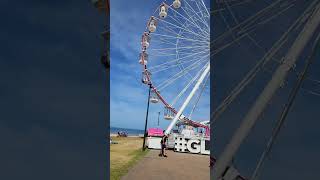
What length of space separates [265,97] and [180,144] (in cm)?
2759

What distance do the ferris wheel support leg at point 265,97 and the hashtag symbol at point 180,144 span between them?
27.1 meters

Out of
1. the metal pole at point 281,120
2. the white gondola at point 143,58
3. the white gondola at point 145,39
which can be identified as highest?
the white gondola at point 145,39

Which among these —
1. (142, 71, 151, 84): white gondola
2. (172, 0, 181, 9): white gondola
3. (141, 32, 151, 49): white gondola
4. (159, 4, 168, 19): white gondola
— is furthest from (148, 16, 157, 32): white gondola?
(142, 71, 151, 84): white gondola

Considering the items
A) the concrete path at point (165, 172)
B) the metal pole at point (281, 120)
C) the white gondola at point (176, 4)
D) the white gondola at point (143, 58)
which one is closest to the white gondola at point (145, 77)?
the white gondola at point (143, 58)

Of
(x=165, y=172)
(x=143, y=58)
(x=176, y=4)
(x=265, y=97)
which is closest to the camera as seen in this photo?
(x=265, y=97)

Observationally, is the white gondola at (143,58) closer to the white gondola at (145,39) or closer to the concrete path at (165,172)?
the white gondola at (145,39)

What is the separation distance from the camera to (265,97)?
7234 mm

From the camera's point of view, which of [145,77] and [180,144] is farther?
[145,77]

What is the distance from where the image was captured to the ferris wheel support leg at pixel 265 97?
703 centimetres

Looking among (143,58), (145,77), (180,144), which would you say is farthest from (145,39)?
(180,144)

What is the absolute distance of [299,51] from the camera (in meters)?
7.59

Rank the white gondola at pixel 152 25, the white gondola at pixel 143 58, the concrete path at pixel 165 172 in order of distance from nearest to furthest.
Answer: the concrete path at pixel 165 172
the white gondola at pixel 152 25
the white gondola at pixel 143 58

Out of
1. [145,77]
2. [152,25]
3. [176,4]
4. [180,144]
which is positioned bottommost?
[180,144]

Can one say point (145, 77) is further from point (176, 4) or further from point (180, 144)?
point (176, 4)
